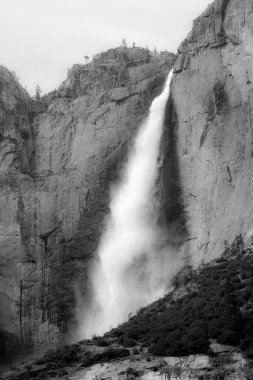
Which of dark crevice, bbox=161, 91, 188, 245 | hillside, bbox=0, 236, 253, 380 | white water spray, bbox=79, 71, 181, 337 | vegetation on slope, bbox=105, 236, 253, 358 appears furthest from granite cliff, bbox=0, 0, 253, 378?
hillside, bbox=0, 236, 253, 380

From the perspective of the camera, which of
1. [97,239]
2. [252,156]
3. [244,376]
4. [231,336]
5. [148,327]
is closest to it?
[244,376]

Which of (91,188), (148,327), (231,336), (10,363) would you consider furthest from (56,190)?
(231,336)

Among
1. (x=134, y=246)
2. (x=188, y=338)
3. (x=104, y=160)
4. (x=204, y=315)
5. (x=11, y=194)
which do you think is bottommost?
(x=188, y=338)

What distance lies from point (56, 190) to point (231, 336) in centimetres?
2658

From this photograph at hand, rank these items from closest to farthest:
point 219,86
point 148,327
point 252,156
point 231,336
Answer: point 231,336 < point 148,327 < point 252,156 < point 219,86

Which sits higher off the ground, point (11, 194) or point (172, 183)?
point (11, 194)

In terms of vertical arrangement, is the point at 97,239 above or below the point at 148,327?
above

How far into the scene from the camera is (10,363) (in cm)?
6041

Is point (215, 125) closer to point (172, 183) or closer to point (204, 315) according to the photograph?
point (172, 183)

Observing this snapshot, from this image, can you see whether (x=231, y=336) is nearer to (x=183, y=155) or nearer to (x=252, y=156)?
(x=252, y=156)

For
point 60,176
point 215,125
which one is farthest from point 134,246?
point 215,125

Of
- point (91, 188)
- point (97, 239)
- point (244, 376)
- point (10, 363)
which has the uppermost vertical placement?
point (91, 188)

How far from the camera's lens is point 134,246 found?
61375 millimetres

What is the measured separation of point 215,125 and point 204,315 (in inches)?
658
